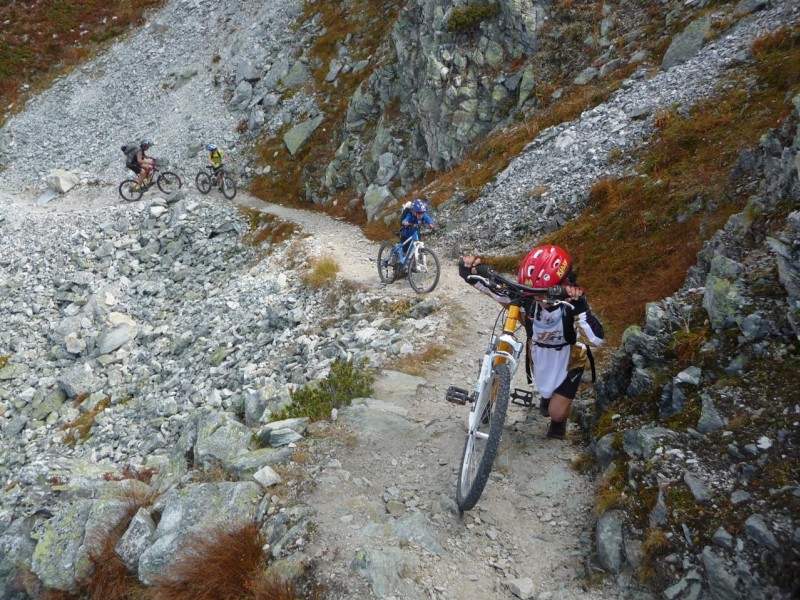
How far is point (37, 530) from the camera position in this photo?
307 inches

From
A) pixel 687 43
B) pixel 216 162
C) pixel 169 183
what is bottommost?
pixel 169 183

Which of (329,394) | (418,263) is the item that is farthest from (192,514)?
(418,263)

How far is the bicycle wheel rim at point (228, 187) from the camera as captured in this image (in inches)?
1065

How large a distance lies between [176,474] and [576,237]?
34.7ft

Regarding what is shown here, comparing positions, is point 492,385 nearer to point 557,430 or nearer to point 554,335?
point 554,335

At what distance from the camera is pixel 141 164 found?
88.5ft

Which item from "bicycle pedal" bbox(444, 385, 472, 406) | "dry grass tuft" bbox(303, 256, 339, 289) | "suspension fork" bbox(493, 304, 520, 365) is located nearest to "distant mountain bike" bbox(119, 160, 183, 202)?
"dry grass tuft" bbox(303, 256, 339, 289)

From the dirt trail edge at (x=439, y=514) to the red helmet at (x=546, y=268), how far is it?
237cm

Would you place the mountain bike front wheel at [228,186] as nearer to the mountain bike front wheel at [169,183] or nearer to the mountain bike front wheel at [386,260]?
the mountain bike front wheel at [169,183]

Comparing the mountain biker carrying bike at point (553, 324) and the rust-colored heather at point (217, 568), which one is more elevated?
the mountain biker carrying bike at point (553, 324)

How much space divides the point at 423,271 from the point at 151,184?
1996cm

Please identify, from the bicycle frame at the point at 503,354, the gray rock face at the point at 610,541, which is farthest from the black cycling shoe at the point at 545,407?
the gray rock face at the point at 610,541

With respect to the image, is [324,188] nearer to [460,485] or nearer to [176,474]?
[176,474]

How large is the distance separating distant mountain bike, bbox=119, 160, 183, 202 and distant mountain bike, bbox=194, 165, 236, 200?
3.85 ft
